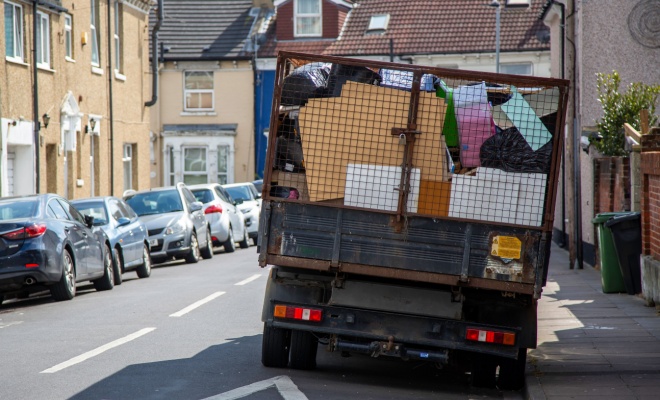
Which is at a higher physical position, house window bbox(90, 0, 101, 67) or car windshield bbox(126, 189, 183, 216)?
house window bbox(90, 0, 101, 67)

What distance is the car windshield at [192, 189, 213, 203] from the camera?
29328 mm

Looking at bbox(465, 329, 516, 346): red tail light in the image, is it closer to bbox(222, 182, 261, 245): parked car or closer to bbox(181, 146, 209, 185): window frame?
bbox(222, 182, 261, 245): parked car

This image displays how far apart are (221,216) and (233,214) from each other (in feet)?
4.95

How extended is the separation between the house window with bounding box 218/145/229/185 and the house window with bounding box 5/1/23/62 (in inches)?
864

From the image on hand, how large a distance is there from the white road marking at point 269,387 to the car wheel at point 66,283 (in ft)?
24.4

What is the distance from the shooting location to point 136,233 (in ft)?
68.1

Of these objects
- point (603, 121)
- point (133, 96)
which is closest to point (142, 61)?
point (133, 96)

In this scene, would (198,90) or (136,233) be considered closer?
(136,233)

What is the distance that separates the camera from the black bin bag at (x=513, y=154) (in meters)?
8.84

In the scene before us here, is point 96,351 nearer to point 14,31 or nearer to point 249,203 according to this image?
point 14,31

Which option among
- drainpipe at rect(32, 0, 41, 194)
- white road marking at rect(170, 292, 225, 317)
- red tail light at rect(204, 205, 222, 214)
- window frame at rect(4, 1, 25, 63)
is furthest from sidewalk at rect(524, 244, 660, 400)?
window frame at rect(4, 1, 25, 63)

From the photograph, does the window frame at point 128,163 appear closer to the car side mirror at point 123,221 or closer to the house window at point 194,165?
the house window at point 194,165

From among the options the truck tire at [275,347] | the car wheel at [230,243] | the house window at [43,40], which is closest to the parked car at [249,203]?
the car wheel at [230,243]

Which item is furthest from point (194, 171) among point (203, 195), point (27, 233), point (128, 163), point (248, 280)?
point (27, 233)
